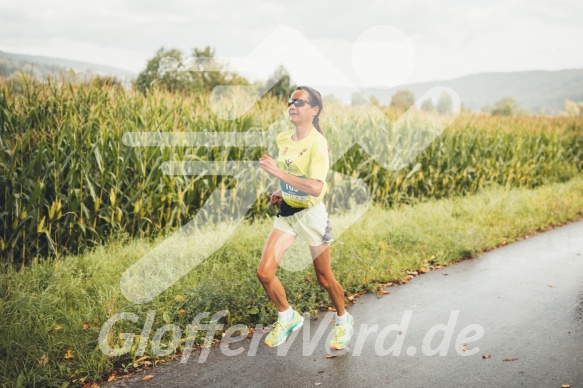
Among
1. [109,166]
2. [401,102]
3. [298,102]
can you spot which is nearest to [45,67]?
[109,166]

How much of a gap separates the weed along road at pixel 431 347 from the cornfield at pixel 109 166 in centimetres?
338

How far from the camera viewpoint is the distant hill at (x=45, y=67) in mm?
7656

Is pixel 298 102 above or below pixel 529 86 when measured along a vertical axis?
below

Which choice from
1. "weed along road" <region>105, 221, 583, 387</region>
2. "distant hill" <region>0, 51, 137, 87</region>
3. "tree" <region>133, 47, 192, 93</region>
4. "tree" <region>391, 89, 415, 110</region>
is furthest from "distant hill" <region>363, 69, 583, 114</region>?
"weed along road" <region>105, 221, 583, 387</region>

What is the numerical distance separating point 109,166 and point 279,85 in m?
20.6

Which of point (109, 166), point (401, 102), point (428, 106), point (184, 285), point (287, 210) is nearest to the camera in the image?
point (287, 210)

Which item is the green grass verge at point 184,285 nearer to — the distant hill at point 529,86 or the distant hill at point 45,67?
the distant hill at point 45,67

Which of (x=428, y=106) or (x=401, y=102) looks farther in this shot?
(x=401, y=102)

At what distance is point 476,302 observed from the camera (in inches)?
229

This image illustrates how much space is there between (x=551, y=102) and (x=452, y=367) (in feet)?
466

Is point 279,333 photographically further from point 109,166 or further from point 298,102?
point 109,166

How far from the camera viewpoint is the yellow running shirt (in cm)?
403

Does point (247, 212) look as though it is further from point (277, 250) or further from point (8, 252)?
point (277, 250)

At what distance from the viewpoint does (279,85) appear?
Result: 88.7 feet
